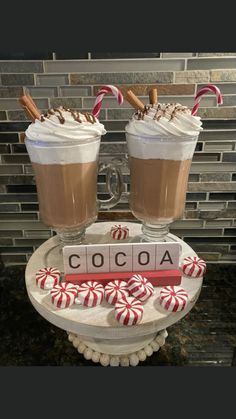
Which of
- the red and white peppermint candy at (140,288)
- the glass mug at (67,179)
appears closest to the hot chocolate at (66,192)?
the glass mug at (67,179)

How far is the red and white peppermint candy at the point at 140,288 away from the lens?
2.92 feet

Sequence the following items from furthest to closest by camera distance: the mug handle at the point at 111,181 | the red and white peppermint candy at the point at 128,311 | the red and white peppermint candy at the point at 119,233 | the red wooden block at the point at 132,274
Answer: the red and white peppermint candy at the point at 119,233 < the mug handle at the point at 111,181 < the red wooden block at the point at 132,274 < the red and white peppermint candy at the point at 128,311

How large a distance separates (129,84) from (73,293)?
77cm

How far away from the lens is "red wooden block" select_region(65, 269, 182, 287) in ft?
3.09

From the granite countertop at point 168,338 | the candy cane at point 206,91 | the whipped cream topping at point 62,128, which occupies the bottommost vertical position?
the granite countertop at point 168,338

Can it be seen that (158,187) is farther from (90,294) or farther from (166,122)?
(90,294)

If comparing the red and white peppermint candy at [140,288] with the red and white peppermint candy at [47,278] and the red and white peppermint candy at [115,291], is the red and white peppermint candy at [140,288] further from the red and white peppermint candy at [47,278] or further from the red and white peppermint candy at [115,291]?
the red and white peppermint candy at [47,278]

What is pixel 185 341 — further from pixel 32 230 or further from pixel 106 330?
pixel 32 230

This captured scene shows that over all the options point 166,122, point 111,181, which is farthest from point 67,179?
point 166,122

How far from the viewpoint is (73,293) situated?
900mm

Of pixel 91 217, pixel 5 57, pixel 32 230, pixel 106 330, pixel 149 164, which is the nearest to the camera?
pixel 106 330

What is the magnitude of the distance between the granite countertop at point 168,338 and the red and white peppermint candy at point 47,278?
28 cm

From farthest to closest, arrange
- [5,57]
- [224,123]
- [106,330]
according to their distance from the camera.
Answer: [224,123] < [5,57] < [106,330]

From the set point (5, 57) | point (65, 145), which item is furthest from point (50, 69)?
point (65, 145)
